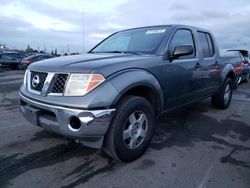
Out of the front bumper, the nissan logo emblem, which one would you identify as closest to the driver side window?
the front bumper

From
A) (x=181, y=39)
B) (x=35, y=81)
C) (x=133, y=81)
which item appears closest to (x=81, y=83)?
(x=133, y=81)

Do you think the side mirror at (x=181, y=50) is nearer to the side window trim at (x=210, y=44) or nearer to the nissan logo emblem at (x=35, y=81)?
the side window trim at (x=210, y=44)

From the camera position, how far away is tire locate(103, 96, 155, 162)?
260cm

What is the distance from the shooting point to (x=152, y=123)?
10.4ft

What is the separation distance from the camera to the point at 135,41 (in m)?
3.84

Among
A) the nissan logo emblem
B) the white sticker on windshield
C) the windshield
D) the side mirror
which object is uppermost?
the white sticker on windshield

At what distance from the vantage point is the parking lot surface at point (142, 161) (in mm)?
2502

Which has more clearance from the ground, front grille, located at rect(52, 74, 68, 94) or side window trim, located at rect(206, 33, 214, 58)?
side window trim, located at rect(206, 33, 214, 58)

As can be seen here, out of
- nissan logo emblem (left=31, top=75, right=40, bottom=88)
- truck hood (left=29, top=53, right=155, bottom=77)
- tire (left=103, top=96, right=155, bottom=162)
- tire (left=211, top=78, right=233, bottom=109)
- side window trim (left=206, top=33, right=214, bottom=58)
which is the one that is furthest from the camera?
tire (left=211, top=78, right=233, bottom=109)

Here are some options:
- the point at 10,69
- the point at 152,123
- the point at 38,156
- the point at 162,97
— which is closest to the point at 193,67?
the point at 162,97

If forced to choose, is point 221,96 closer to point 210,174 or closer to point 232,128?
point 232,128

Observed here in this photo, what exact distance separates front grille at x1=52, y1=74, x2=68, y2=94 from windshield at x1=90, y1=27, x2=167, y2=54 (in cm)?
139

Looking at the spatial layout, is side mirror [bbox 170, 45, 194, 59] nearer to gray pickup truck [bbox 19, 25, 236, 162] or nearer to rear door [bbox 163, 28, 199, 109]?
gray pickup truck [bbox 19, 25, 236, 162]

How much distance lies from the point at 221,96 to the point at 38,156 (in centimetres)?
444
